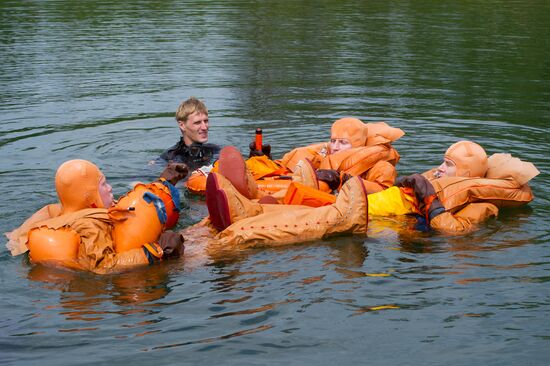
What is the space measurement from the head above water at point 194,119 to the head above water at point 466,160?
123 inches

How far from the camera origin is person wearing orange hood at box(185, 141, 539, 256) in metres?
7.81

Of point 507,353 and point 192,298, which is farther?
point 192,298

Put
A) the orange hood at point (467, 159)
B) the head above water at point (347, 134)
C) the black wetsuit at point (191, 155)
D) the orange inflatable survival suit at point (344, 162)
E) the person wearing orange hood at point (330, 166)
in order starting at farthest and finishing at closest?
the black wetsuit at point (191, 155)
the head above water at point (347, 134)
the orange inflatable survival suit at point (344, 162)
the orange hood at point (467, 159)
the person wearing orange hood at point (330, 166)

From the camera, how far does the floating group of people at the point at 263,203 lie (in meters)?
7.36

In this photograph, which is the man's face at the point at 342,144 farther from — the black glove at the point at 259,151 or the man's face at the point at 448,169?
the man's face at the point at 448,169

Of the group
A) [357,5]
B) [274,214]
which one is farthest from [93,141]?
[357,5]

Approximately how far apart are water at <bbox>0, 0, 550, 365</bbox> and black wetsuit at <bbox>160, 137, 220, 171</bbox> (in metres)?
0.44

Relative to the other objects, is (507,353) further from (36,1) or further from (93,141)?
(36,1)

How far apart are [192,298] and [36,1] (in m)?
25.2

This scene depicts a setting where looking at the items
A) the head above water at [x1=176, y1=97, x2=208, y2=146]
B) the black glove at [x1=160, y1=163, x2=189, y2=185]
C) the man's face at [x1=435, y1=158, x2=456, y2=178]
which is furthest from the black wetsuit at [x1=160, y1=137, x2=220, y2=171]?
the man's face at [x1=435, y1=158, x2=456, y2=178]

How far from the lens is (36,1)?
29984 mm

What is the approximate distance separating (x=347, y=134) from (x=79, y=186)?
11.6ft

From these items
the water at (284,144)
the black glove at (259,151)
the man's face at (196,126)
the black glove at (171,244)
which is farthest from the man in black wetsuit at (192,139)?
the black glove at (171,244)

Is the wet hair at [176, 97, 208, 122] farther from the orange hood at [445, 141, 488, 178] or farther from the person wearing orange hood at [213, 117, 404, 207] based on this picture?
the orange hood at [445, 141, 488, 178]
